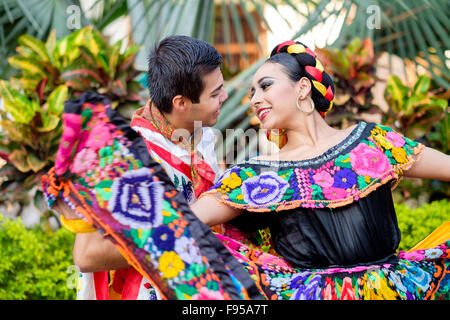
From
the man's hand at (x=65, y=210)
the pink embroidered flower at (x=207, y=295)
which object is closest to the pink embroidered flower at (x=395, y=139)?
the pink embroidered flower at (x=207, y=295)

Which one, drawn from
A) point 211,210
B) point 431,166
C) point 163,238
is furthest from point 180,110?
point 431,166

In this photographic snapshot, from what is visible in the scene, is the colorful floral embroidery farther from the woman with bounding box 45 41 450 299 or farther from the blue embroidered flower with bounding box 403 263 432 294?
the blue embroidered flower with bounding box 403 263 432 294

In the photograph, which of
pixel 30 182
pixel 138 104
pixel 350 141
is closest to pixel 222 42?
pixel 138 104

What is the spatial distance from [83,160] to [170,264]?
0.39 meters

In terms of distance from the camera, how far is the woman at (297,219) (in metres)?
1.61

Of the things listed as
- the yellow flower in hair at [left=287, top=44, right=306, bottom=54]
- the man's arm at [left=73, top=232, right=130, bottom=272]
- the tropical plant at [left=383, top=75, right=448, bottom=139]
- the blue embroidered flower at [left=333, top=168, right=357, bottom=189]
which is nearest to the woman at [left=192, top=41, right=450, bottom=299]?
the blue embroidered flower at [left=333, top=168, right=357, bottom=189]

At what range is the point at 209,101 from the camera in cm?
223

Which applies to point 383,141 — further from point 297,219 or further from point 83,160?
point 83,160

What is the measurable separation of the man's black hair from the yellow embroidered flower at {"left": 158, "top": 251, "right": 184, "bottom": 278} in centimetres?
75

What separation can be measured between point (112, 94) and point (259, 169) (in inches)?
74.5

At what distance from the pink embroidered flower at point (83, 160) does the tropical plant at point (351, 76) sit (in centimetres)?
274

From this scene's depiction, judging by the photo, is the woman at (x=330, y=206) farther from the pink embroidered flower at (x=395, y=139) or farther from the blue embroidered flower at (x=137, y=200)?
the blue embroidered flower at (x=137, y=200)

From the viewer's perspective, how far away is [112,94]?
143 inches

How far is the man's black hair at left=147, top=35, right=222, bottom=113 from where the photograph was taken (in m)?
2.09
